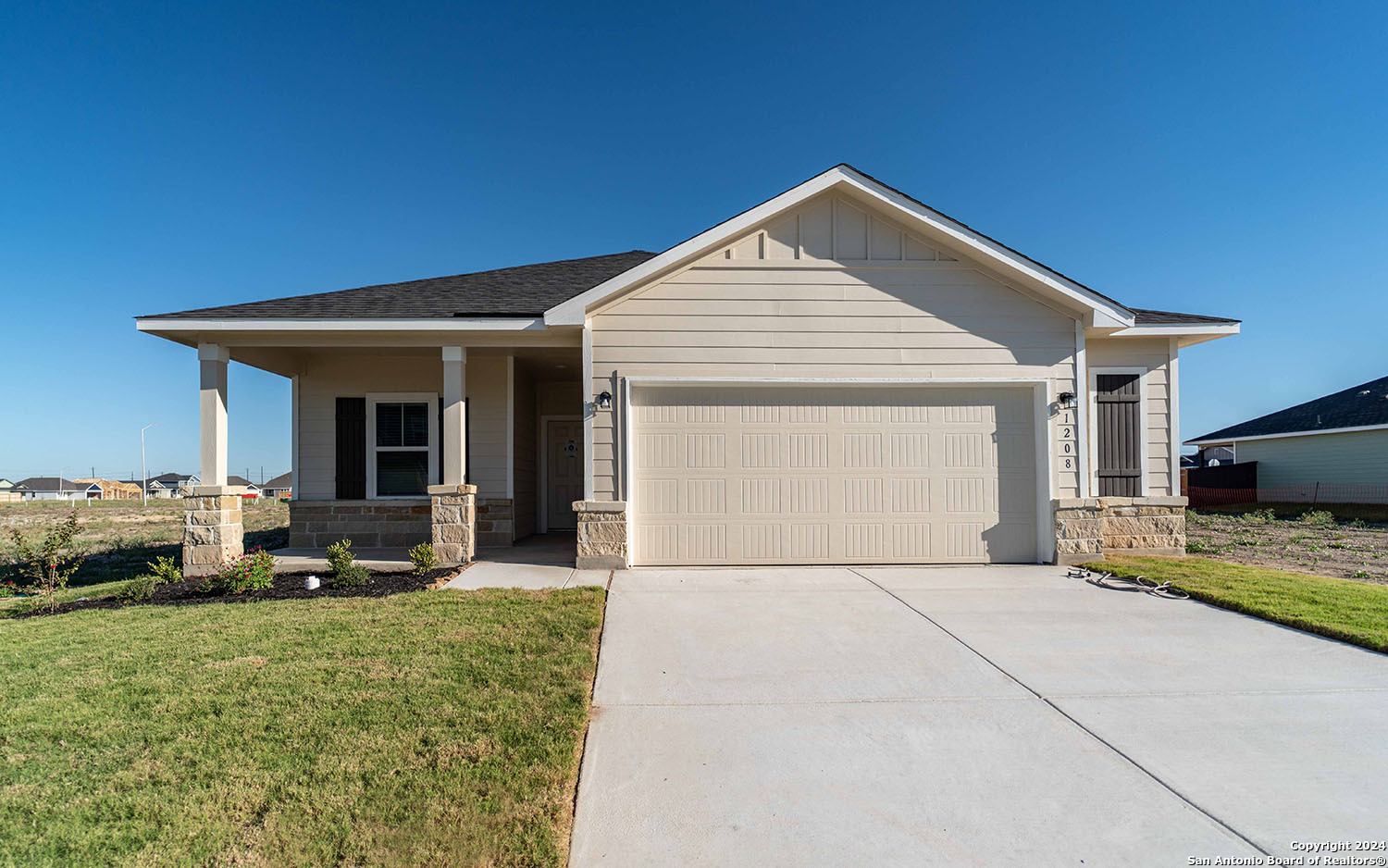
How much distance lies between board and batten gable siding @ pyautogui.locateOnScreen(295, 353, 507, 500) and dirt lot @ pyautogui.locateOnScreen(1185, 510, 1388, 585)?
11144 millimetres

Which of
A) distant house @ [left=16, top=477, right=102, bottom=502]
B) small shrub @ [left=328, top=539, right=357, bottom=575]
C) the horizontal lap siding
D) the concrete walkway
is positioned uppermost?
the horizontal lap siding

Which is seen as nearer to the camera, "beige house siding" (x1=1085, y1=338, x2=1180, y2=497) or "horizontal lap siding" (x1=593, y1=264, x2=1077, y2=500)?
"horizontal lap siding" (x1=593, y1=264, x2=1077, y2=500)

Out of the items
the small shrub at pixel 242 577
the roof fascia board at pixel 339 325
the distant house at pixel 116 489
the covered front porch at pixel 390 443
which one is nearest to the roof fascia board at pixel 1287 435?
the covered front porch at pixel 390 443

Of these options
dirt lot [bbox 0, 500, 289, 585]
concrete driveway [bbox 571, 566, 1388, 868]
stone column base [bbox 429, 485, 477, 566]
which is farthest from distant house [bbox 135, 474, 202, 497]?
concrete driveway [bbox 571, 566, 1388, 868]

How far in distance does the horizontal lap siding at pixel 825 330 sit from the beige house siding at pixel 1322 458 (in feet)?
63.4

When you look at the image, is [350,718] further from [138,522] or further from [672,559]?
[138,522]

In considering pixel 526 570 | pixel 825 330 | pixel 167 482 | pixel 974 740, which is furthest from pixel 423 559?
pixel 167 482

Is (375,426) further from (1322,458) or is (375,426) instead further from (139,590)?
(1322,458)

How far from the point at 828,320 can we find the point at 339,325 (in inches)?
246

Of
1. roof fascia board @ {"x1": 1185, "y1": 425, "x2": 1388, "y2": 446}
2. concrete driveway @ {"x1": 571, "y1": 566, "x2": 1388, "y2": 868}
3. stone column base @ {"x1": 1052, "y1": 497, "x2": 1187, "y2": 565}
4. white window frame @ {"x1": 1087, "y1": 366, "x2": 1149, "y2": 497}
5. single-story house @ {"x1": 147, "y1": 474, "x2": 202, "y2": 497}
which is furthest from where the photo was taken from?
single-story house @ {"x1": 147, "y1": 474, "x2": 202, "y2": 497}

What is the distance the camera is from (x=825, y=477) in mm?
8172

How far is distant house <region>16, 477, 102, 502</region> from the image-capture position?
46.3m

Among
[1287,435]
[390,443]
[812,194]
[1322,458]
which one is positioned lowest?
[1322,458]

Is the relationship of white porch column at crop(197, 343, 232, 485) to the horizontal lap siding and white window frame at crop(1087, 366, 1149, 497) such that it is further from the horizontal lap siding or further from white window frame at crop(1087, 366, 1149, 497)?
white window frame at crop(1087, 366, 1149, 497)
